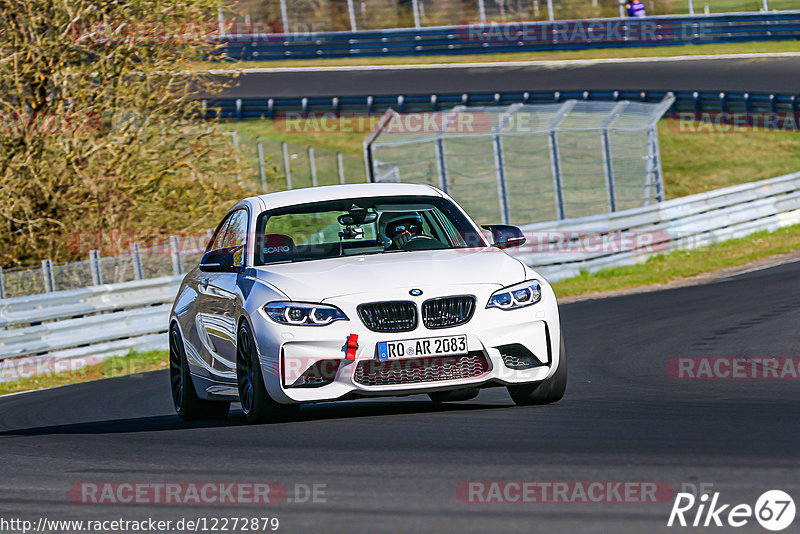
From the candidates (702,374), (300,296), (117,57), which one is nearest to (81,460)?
(300,296)

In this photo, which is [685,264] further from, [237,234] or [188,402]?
[188,402]

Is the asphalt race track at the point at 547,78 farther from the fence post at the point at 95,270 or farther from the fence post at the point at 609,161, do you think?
the fence post at the point at 95,270

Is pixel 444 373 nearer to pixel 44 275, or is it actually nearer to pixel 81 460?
→ pixel 81 460

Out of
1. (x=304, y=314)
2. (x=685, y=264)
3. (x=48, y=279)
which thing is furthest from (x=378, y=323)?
(x=685, y=264)

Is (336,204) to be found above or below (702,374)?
above

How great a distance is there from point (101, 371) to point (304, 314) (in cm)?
950

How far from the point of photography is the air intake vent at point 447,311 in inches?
308

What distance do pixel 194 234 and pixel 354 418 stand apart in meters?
15.0

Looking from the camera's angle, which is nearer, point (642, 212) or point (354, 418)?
point (354, 418)

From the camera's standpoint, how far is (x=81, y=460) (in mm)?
7309

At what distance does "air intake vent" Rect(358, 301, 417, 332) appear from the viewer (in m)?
7.79

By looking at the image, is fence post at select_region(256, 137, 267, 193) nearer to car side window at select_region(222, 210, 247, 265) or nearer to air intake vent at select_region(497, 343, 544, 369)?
car side window at select_region(222, 210, 247, 265)

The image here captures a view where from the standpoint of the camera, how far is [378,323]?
25.6ft

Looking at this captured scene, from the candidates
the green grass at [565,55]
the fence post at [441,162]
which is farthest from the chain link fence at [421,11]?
the fence post at [441,162]
